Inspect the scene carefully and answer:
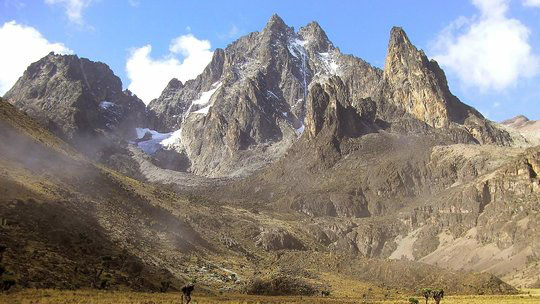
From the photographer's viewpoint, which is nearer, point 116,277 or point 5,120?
point 116,277

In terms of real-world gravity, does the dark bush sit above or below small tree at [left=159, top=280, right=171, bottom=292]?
above

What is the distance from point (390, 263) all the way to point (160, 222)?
5844 cm

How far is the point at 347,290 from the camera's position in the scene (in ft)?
372

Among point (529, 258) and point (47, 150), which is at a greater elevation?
point (529, 258)

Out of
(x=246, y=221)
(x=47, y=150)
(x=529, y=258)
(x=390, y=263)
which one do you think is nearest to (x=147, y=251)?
(x=47, y=150)

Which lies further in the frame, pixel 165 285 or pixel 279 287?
pixel 279 287

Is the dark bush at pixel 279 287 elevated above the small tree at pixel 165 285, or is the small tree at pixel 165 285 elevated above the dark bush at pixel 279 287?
the dark bush at pixel 279 287

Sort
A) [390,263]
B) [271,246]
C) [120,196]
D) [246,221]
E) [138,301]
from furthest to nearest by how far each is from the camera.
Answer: [246,221] → [271,246] → [390,263] → [120,196] → [138,301]

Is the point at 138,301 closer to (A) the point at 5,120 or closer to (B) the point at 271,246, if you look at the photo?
(A) the point at 5,120

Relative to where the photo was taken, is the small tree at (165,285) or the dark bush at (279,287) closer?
the small tree at (165,285)

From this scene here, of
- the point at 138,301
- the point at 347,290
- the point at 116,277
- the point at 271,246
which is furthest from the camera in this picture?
the point at 271,246

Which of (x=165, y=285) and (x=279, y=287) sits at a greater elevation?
(x=279, y=287)

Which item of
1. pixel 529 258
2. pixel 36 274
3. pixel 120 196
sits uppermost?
pixel 529 258

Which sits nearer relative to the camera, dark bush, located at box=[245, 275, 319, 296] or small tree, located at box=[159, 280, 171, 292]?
small tree, located at box=[159, 280, 171, 292]
